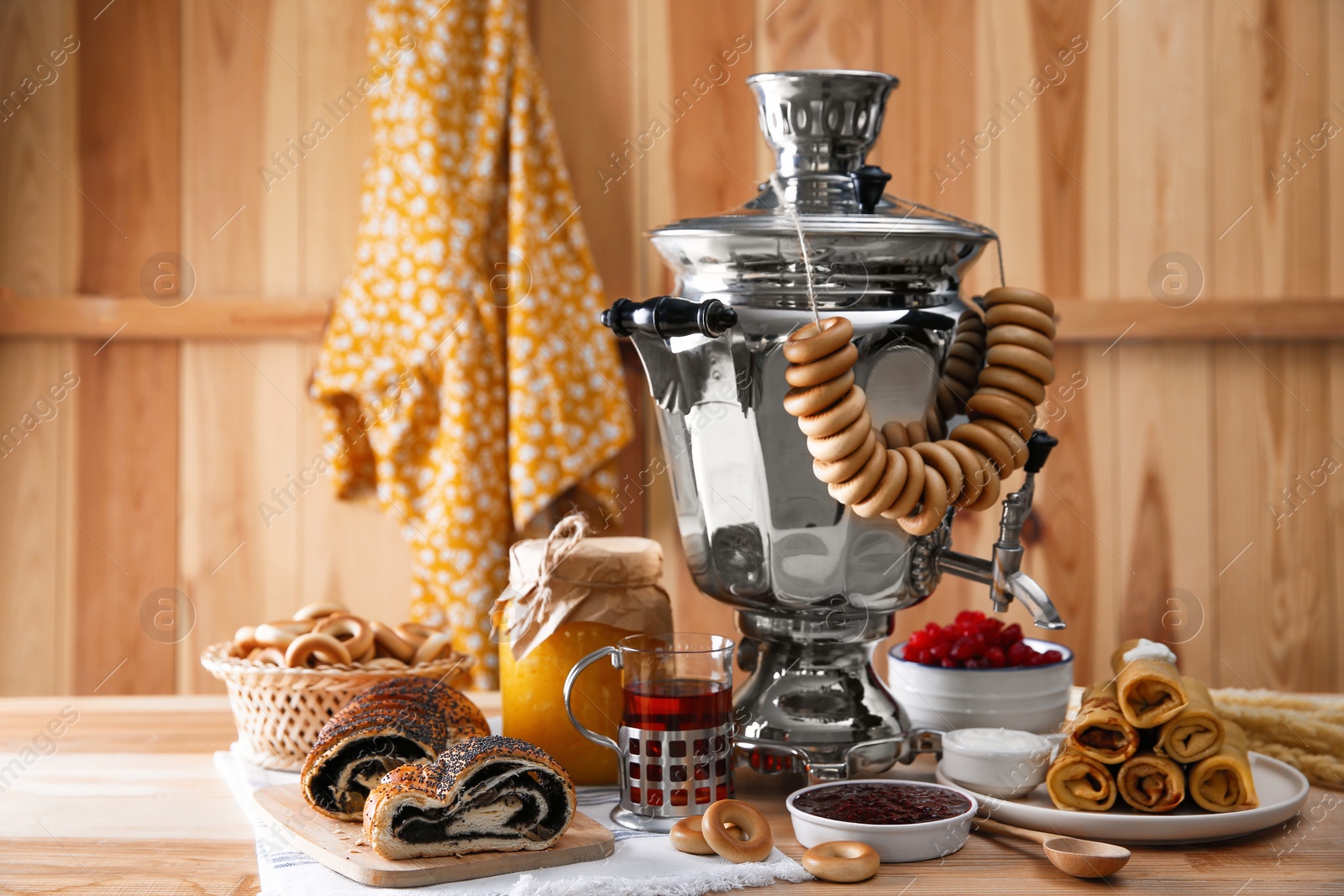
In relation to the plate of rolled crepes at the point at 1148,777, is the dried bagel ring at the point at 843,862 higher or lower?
lower

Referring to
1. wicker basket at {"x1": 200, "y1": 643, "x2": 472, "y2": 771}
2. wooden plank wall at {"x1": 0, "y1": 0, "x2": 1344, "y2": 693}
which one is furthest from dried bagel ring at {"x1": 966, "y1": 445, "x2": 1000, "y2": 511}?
wooden plank wall at {"x1": 0, "y1": 0, "x2": 1344, "y2": 693}

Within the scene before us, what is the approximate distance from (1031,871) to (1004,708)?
0.21 m

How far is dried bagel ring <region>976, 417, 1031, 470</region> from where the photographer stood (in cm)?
82

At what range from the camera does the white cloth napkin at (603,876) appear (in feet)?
2.16

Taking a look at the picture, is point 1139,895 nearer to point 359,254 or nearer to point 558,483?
point 558,483

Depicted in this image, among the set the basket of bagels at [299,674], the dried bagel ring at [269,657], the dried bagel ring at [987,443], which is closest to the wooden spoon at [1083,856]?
the dried bagel ring at [987,443]

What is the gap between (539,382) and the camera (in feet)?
5.64

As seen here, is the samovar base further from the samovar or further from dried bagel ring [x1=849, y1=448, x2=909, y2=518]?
dried bagel ring [x1=849, y1=448, x2=909, y2=518]

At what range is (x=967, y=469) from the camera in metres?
0.81

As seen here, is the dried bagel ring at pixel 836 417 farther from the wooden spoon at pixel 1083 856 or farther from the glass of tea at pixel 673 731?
the wooden spoon at pixel 1083 856

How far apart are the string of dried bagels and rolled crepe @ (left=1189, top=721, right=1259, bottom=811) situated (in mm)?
222

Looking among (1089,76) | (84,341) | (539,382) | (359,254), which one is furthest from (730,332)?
(84,341)

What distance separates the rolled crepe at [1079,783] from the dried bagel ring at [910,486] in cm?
20

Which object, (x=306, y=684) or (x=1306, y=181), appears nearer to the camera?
(x=306, y=684)
